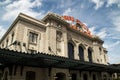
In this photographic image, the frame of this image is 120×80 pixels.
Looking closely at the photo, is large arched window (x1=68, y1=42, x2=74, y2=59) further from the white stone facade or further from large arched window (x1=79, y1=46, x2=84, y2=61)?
large arched window (x1=79, y1=46, x2=84, y2=61)

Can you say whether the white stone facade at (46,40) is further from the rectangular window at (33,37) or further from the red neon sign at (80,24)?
the red neon sign at (80,24)

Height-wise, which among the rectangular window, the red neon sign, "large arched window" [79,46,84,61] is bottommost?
"large arched window" [79,46,84,61]

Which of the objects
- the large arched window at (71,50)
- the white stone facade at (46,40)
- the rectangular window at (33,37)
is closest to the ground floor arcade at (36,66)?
the white stone facade at (46,40)

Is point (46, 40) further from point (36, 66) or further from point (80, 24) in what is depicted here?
point (80, 24)

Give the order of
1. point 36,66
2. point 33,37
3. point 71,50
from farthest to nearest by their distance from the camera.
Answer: point 71,50
point 33,37
point 36,66

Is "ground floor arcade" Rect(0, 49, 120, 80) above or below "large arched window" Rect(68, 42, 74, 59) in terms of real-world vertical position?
below

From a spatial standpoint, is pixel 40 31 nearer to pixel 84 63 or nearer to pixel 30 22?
pixel 30 22

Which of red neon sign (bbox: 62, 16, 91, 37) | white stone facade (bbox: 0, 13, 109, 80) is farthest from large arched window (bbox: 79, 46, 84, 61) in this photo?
red neon sign (bbox: 62, 16, 91, 37)

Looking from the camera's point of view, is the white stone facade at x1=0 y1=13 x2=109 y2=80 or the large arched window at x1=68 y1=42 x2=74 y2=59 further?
the large arched window at x1=68 y1=42 x2=74 y2=59

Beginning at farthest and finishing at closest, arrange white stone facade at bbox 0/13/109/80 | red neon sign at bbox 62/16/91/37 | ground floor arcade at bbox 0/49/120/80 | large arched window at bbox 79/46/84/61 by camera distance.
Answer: red neon sign at bbox 62/16/91/37
large arched window at bbox 79/46/84/61
white stone facade at bbox 0/13/109/80
ground floor arcade at bbox 0/49/120/80

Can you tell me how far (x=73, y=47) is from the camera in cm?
2648

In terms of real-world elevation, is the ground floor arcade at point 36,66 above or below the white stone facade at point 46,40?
below

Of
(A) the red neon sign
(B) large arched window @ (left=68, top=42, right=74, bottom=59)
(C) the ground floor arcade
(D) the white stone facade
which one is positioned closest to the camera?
(C) the ground floor arcade

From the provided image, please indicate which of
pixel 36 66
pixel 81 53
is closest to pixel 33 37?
pixel 36 66
